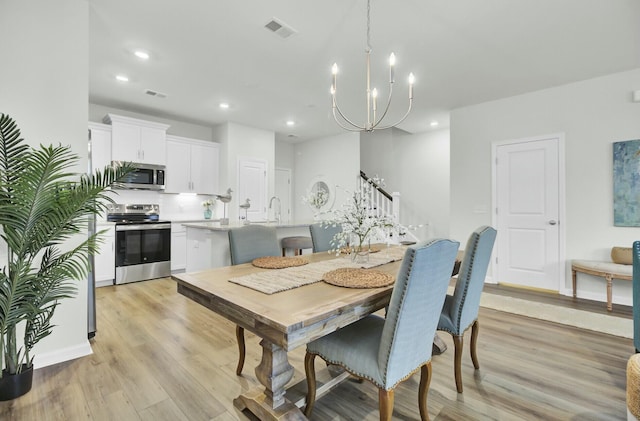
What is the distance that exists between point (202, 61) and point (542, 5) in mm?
3125

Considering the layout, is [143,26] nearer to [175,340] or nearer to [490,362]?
[175,340]

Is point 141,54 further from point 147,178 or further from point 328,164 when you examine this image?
point 328,164

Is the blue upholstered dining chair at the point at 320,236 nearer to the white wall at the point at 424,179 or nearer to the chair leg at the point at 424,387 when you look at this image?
the chair leg at the point at 424,387

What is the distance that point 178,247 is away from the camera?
4.96 m

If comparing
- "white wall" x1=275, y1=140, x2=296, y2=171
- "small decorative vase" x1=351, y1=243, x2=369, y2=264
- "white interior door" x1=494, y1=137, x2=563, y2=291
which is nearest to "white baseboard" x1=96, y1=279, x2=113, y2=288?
"small decorative vase" x1=351, y1=243, x2=369, y2=264

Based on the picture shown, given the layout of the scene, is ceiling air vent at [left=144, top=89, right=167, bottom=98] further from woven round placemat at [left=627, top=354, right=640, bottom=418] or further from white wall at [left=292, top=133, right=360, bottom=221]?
woven round placemat at [left=627, top=354, right=640, bottom=418]

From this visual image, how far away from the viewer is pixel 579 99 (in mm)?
3773

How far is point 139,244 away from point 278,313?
415 centimetres

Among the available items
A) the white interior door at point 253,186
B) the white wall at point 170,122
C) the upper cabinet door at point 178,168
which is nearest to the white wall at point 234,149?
the white interior door at point 253,186

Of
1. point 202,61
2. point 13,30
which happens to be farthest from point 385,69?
point 13,30

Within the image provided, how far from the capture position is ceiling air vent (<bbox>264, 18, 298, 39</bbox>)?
8.46 ft

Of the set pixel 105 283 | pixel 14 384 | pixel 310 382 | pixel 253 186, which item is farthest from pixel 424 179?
pixel 14 384

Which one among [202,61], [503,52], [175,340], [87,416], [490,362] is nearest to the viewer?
[87,416]

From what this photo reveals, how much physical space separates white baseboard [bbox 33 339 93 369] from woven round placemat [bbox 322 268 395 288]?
1.98 metres
